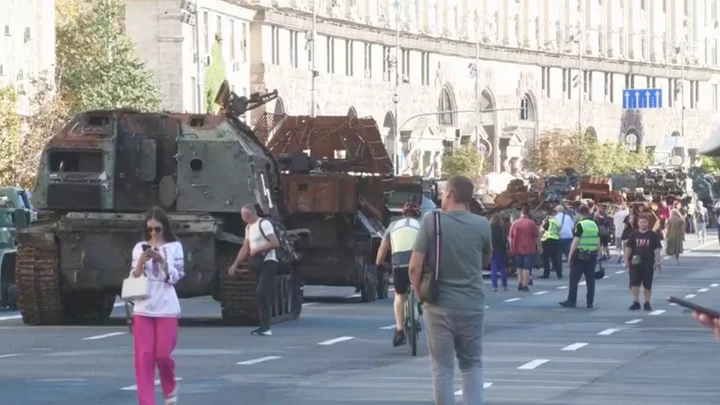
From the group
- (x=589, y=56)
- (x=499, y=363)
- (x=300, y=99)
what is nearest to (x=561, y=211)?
(x=499, y=363)

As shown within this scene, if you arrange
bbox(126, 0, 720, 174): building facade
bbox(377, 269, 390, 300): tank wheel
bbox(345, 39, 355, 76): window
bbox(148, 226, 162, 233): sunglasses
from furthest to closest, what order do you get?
1. bbox(345, 39, 355, 76): window
2. bbox(126, 0, 720, 174): building facade
3. bbox(377, 269, 390, 300): tank wheel
4. bbox(148, 226, 162, 233): sunglasses

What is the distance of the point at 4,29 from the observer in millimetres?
67500

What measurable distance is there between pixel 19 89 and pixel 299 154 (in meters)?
31.1

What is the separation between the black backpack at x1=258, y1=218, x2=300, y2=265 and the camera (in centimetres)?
2704

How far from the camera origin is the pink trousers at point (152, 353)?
15797 millimetres

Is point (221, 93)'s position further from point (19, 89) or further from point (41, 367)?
point (19, 89)

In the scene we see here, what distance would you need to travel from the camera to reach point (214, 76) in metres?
83.5

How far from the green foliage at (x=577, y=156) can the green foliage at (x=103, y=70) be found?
40987 millimetres

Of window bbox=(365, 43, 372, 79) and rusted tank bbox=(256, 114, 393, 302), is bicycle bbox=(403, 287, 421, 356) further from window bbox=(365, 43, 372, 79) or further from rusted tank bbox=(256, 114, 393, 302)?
window bbox=(365, 43, 372, 79)

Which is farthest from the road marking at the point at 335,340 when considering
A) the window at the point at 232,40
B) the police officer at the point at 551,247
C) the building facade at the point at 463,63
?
the window at the point at 232,40

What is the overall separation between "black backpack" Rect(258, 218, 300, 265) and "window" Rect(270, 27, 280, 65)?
66507mm

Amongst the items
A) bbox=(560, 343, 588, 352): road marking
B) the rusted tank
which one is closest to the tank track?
bbox=(560, 343, 588, 352): road marking

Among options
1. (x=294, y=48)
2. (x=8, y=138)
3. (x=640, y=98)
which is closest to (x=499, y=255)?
(x=8, y=138)

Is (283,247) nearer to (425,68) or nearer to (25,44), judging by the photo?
(25,44)
